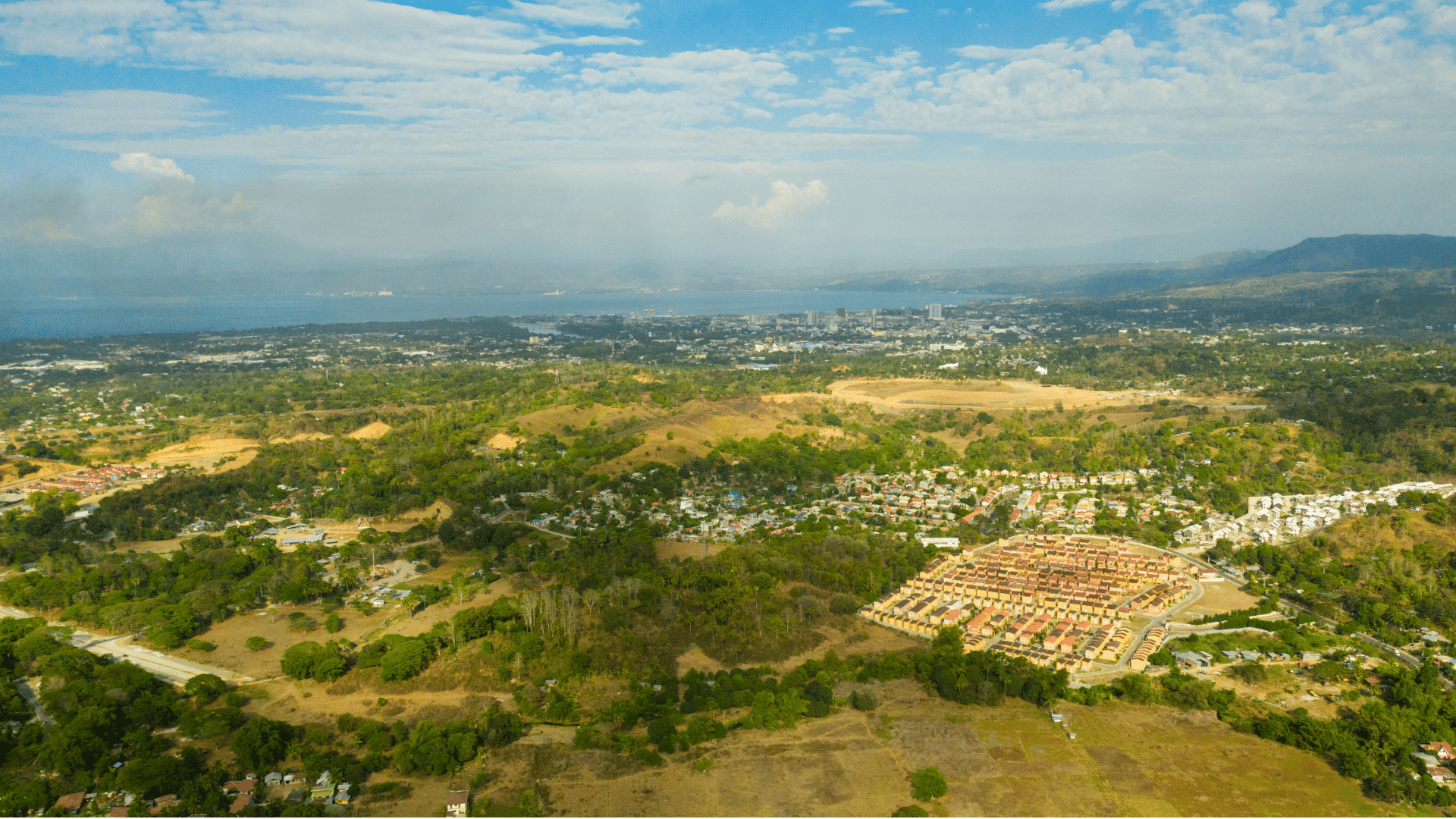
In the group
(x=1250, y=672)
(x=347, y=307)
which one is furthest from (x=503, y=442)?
(x=347, y=307)

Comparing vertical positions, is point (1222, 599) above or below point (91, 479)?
below

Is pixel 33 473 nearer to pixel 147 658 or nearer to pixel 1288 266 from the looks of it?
pixel 147 658

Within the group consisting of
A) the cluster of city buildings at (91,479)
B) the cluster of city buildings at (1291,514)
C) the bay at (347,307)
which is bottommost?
the cluster of city buildings at (1291,514)

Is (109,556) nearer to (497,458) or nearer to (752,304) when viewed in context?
(497,458)

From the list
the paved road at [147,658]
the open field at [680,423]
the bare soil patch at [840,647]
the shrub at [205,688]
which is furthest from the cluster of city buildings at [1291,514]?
the paved road at [147,658]

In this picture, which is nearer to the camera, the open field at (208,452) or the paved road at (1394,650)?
the paved road at (1394,650)

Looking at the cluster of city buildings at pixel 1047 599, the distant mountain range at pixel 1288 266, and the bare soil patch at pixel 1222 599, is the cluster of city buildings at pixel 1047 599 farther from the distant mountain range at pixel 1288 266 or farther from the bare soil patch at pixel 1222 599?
the distant mountain range at pixel 1288 266

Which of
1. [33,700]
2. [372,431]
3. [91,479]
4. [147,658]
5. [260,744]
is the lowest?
[147,658]

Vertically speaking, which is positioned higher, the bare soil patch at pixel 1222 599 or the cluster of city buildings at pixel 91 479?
the cluster of city buildings at pixel 91 479
